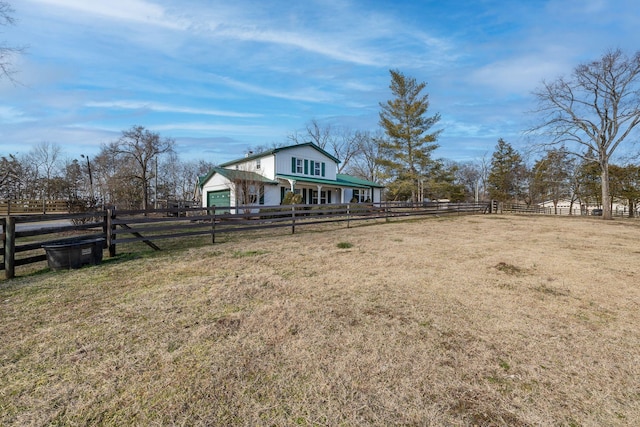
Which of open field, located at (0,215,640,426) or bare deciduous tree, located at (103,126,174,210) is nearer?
open field, located at (0,215,640,426)

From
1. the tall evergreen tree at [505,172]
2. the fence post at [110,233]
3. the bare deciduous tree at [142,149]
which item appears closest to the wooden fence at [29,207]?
the bare deciduous tree at [142,149]

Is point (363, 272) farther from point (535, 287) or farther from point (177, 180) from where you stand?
point (177, 180)

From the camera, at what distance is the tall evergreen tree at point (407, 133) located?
2895 cm

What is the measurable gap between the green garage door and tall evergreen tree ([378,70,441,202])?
55.6ft

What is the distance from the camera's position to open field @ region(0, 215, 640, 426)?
1.81 m

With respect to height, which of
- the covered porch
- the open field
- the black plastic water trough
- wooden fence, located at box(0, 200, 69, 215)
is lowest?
the open field

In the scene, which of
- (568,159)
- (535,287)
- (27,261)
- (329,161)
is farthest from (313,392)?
(568,159)

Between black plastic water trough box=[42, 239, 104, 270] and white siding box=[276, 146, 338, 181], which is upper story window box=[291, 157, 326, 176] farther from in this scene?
black plastic water trough box=[42, 239, 104, 270]

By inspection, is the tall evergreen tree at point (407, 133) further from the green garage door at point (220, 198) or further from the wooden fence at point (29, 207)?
the wooden fence at point (29, 207)

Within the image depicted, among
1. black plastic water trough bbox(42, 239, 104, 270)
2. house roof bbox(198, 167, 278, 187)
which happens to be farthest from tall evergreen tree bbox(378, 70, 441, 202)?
black plastic water trough bbox(42, 239, 104, 270)

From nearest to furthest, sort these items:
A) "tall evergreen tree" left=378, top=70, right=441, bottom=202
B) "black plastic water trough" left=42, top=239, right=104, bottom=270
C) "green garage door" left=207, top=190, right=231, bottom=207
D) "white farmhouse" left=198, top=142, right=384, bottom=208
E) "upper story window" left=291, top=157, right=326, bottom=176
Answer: "black plastic water trough" left=42, top=239, right=104, bottom=270, "white farmhouse" left=198, top=142, right=384, bottom=208, "green garage door" left=207, top=190, right=231, bottom=207, "upper story window" left=291, top=157, right=326, bottom=176, "tall evergreen tree" left=378, top=70, right=441, bottom=202

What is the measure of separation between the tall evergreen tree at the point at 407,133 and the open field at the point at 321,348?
25.5 meters

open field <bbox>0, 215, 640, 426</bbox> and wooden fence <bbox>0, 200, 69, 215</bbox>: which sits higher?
wooden fence <bbox>0, 200, 69, 215</bbox>

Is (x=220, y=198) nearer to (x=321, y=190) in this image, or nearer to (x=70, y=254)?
(x=321, y=190)
